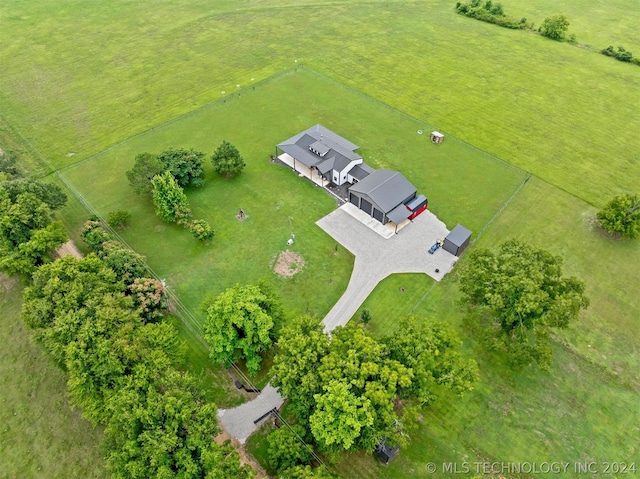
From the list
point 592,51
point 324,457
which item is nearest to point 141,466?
point 324,457

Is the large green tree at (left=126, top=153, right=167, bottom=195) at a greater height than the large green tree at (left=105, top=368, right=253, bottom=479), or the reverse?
the large green tree at (left=126, top=153, right=167, bottom=195)

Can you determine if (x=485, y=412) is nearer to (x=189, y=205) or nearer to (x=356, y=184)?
(x=356, y=184)

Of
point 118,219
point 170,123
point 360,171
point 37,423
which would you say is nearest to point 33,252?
point 118,219

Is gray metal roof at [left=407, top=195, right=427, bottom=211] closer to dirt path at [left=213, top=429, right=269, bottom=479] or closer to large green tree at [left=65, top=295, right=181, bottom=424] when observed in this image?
large green tree at [left=65, top=295, right=181, bottom=424]

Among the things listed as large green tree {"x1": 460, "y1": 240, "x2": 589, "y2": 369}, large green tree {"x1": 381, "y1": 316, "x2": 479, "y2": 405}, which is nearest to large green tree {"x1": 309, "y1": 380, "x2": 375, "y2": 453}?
large green tree {"x1": 381, "y1": 316, "x2": 479, "y2": 405}

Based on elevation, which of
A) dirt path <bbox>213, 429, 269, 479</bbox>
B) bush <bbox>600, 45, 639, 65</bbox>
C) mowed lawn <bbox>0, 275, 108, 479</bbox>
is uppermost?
bush <bbox>600, 45, 639, 65</bbox>

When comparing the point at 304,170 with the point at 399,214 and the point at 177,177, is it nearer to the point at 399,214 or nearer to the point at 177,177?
the point at 399,214

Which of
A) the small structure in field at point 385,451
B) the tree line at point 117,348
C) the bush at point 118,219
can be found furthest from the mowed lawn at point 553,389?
the bush at point 118,219
